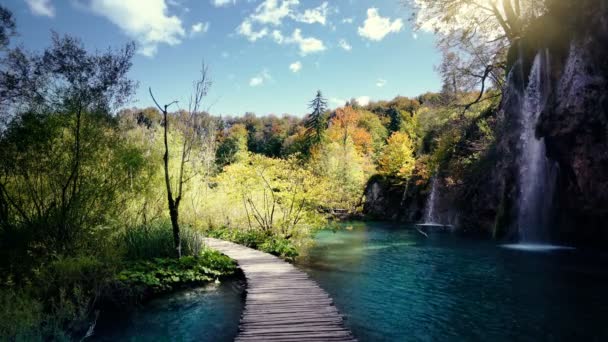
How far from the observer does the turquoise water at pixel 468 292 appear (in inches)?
263

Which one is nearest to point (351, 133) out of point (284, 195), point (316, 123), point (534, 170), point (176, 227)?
point (316, 123)

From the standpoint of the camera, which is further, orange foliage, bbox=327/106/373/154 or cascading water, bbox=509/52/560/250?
orange foliage, bbox=327/106/373/154

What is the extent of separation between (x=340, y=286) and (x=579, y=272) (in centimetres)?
662

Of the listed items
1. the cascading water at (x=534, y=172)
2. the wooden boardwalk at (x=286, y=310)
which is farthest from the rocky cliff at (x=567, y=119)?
the wooden boardwalk at (x=286, y=310)

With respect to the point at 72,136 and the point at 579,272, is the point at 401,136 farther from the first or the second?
the point at 72,136

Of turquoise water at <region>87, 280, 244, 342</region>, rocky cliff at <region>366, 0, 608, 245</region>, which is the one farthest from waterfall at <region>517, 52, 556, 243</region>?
turquoise water at <region>87, 280, 244, 342</region>

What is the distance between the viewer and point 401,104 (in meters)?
66.4

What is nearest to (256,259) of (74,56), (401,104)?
(74,56)

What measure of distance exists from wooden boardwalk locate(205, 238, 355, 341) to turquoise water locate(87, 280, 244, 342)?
25.8 inches

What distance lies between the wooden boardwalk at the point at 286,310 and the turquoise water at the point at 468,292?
2.58 ft

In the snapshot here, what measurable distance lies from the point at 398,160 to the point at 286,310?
30.3 metres

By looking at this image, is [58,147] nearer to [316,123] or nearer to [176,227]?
[176,227]

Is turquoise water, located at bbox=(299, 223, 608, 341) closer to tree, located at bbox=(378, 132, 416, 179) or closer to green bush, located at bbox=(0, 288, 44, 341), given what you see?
green bush, located at bbox=(0, 288, 44, 341)

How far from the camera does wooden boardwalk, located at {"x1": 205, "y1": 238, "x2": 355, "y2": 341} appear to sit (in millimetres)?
5609
